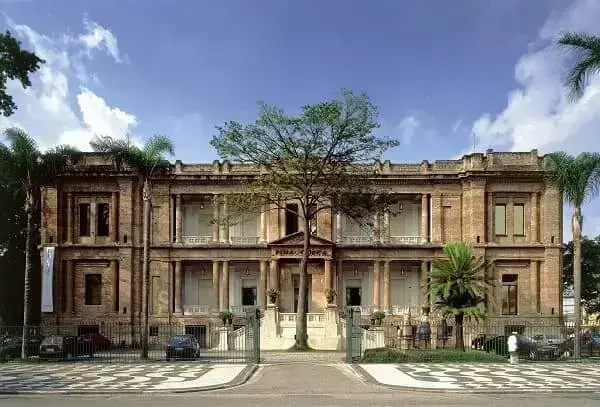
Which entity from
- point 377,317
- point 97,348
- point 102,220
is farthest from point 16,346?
point 377,317

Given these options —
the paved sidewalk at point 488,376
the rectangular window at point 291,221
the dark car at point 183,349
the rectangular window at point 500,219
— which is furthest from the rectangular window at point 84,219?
the paved sidewalk at point 488,376

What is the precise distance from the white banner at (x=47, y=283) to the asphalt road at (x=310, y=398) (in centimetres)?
3091

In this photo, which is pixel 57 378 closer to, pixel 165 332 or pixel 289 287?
pixel 165 332

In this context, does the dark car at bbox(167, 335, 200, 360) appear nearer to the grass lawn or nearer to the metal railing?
the metal railing

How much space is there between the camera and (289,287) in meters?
51.2

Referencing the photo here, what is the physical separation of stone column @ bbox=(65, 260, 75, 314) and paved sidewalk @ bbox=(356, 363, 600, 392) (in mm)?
28429

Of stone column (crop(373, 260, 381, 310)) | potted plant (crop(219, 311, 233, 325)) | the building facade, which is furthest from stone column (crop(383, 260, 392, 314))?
potted plant (crop(219, 311, 233, 325))

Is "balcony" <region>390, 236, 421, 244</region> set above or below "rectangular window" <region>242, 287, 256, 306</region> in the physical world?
above

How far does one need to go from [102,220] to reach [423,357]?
1144 inches

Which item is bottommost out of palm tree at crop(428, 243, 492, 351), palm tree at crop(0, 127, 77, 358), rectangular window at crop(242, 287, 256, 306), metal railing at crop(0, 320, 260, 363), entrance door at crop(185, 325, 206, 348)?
entrance door at crop(185, 325, 206, 348)

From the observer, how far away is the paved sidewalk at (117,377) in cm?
2066

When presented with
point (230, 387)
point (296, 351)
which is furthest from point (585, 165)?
point (230, 387)

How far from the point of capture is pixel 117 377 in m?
24.1

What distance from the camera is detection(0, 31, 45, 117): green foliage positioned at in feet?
69.5
